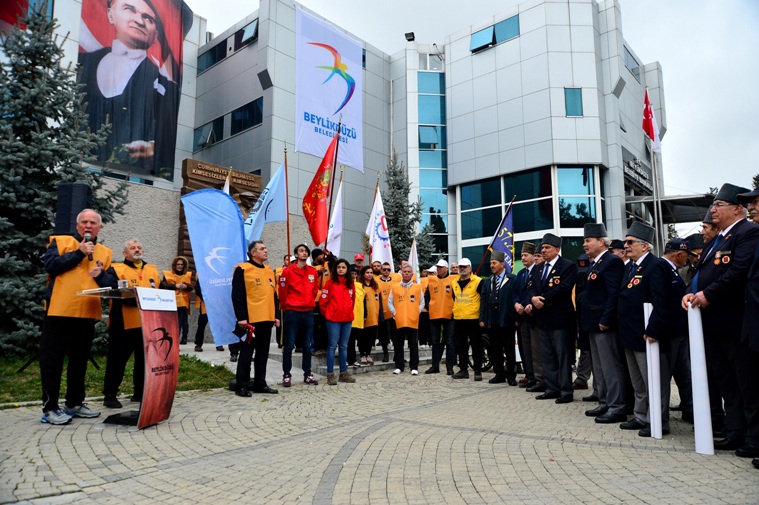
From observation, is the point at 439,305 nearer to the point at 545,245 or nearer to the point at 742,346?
the point at 545,245

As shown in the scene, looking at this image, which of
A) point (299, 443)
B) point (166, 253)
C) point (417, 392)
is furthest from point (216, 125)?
point (299, 443)

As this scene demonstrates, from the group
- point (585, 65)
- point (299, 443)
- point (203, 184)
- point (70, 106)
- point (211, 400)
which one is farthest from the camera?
point (585, 65)

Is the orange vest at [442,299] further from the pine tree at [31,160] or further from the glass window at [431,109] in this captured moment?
the glass window at [431,109]

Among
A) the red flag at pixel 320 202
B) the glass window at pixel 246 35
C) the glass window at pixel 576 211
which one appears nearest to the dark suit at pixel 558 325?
the red flag at pixel 320 202

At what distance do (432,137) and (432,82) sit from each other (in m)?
3.64

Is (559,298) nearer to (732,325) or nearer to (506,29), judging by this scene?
(732,325)

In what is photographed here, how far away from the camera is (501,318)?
9.34 meters

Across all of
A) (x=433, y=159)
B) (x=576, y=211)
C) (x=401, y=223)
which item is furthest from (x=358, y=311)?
(x=433, y=159)

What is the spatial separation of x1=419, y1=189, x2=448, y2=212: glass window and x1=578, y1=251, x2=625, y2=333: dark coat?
1028 inches

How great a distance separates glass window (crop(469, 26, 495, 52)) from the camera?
102 ft

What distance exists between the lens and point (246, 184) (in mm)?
17422

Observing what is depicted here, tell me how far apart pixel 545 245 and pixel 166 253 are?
35.8 feet

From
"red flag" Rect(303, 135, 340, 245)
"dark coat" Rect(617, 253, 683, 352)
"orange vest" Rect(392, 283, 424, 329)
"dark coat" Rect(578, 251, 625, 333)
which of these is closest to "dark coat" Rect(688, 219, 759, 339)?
"dark coat" Rect(617, 253, 683, 352)

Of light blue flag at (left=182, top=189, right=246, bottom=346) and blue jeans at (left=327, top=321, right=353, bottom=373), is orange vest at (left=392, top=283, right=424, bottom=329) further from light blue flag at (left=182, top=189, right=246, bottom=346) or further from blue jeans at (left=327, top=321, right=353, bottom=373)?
light blue flag at (left=182, top=189, right=246, bottom=346)
